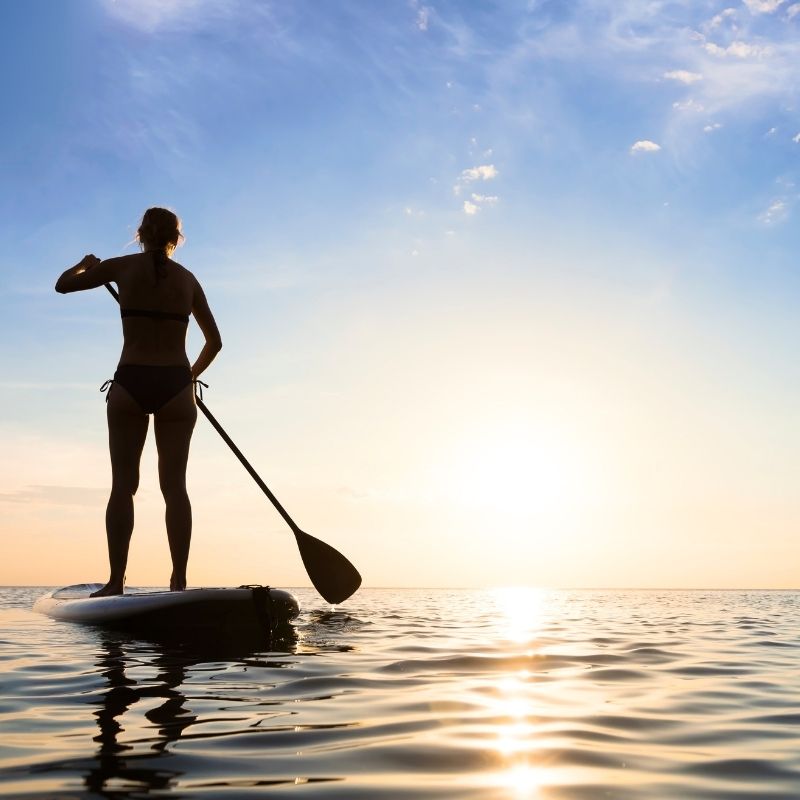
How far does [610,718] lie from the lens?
3387 mm

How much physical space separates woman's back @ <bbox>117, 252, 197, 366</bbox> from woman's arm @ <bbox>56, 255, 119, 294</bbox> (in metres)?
0.09

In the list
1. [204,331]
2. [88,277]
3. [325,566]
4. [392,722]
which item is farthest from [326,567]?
[392,722]

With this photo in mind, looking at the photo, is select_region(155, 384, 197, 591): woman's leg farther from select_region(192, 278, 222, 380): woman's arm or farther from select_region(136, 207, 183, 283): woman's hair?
select_region(136, 207, 183, 283): woman's hair

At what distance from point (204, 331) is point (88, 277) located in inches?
41.2

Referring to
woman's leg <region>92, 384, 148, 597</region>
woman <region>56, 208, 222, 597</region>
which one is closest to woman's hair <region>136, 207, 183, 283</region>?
woman <region>56, 208, 222, 597</region>

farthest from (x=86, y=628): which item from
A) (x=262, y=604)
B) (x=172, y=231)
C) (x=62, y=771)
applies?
(x=62, y=771)

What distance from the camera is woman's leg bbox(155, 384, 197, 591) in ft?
20.8

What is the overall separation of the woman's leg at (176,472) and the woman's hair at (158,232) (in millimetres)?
1163

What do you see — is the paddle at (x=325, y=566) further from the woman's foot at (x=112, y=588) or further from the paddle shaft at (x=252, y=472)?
the woman's foot at (x=112, y=588)

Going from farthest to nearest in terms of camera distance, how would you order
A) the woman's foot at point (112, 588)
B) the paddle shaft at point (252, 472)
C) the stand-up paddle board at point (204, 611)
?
the paddle shaft at point (252, 472), the woman's foot at point (112, 588), the stand-up paddle board at point (204, 611)

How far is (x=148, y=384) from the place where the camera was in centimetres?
639

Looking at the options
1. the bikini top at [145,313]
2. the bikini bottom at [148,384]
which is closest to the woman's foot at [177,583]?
the bikini bottom at [148,384]

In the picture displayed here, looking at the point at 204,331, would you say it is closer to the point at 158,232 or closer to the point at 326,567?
the point at 158,232

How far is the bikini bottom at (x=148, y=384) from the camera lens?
6.38 metres
